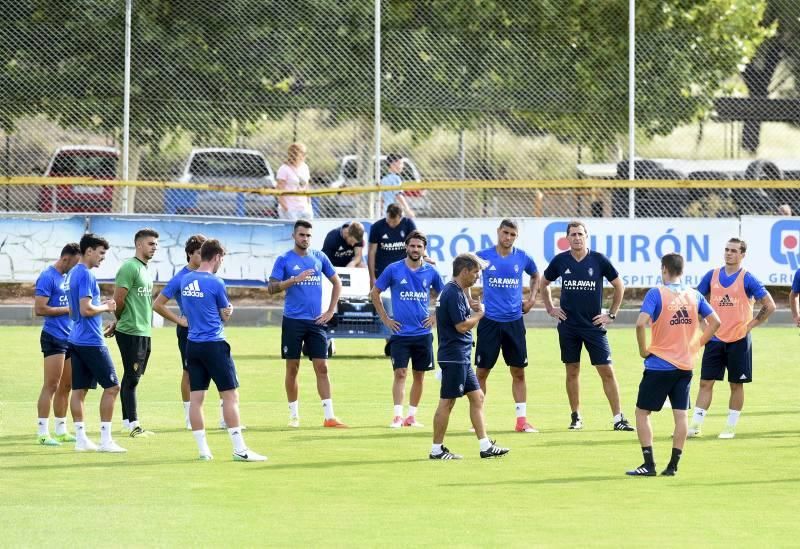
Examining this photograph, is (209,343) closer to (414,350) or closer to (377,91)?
(414,350)

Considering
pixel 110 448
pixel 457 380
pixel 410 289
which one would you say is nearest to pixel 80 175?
pixel 410 289

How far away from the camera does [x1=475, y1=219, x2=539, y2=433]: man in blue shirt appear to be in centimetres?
1662

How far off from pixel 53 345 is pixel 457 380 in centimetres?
376

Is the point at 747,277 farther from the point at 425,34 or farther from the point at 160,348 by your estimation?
the point at 425,34

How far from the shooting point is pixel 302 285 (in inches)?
662

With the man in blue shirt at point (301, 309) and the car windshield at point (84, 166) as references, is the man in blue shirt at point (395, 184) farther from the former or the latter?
the man in blue shirt at point (301, 309)

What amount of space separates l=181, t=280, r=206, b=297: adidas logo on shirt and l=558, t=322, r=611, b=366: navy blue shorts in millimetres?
4400

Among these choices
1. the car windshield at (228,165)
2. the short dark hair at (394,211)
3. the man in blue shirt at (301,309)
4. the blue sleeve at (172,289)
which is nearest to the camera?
the blue sleeve at (172,289)

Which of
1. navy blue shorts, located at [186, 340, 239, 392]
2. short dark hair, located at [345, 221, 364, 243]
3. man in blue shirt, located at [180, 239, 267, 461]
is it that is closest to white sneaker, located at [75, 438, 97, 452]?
man in blue shirt, located at [180, 239, 267, 461]

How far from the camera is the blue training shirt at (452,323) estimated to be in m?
14.2

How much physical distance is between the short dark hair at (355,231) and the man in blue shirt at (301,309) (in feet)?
16.0

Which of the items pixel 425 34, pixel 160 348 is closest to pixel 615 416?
pixel 160 348

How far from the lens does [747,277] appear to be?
1608 centimetres

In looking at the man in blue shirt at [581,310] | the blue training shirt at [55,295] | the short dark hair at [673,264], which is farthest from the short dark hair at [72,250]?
the short dark hair at [673,264]
